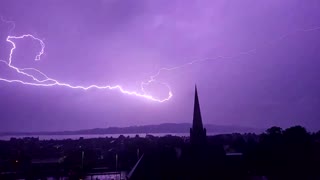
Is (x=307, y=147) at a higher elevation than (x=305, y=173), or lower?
higher

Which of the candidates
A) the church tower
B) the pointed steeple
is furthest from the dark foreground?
the pointed steeple

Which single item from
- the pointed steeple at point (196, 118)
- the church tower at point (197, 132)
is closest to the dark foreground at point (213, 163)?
the church tower at point (197, 132)

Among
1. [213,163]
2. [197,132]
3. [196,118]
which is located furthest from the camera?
[196,118]

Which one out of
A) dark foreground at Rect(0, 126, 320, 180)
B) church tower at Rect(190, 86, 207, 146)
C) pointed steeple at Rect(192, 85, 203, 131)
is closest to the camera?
dark foreground at Rect(0, 126, 320, 180)

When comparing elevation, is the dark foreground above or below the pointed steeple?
below

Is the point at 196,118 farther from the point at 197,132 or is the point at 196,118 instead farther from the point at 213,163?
the point at 213,163

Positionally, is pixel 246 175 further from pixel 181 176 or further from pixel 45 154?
pixel 45 154

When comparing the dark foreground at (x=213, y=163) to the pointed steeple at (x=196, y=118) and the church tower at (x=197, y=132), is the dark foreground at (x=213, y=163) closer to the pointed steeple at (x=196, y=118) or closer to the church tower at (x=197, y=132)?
the church tower at (x=197, y=132)

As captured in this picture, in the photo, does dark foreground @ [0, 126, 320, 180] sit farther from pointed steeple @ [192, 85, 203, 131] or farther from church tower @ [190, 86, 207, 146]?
pointed steeple @ [192, 85, 203, 131]

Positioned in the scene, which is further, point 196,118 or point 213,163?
point 196,118

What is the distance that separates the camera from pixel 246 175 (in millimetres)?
38531

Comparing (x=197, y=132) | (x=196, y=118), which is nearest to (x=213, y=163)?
(x=197, y=132)

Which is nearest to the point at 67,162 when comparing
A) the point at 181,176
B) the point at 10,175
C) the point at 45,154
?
the point at 10,175

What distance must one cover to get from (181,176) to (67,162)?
36171mm
